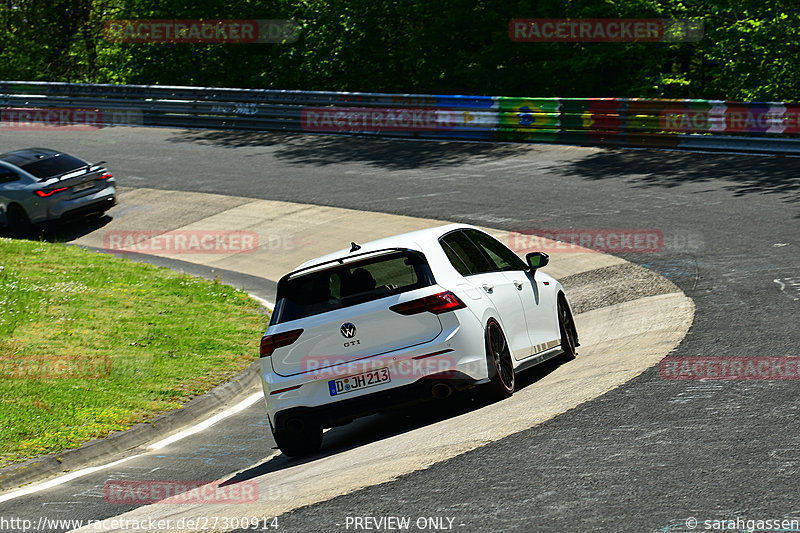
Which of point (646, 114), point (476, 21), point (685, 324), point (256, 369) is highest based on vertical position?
point (476, 21)

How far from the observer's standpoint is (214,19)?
35.4 metres

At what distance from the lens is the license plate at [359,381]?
310 inches

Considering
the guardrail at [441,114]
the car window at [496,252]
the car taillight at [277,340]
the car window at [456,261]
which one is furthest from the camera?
the guardrail at [441,114]

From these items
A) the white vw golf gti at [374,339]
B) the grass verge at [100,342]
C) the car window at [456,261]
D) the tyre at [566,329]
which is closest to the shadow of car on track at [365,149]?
the grass verge at [100,342]

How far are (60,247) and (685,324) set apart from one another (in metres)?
11.9

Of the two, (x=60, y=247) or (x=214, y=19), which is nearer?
(x=60, y=247)

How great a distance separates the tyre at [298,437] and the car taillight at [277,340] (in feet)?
1.93

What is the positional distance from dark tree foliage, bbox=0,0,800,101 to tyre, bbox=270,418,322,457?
1907 centimetres

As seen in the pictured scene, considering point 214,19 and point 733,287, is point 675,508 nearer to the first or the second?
point 733,287

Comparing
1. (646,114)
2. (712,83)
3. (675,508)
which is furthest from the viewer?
(712,83)

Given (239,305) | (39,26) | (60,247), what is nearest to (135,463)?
(239,305)

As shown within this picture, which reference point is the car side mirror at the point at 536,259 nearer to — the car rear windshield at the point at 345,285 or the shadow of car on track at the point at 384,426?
the shadow of car on track at the point at 384,426

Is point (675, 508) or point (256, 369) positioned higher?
point (675, 508)

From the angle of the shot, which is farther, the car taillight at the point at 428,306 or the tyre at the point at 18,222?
the tyre at the point at 18,222
